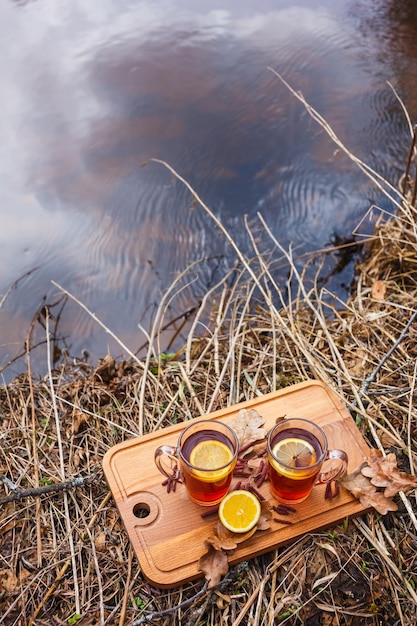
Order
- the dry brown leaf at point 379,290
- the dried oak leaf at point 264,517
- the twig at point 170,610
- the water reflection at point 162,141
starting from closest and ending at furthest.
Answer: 1. the twig at point 170,610
2. the dried oak leaf at point 264,517
3. the dry brown leaf at point 379,290
4. the water reflection at point 162,141

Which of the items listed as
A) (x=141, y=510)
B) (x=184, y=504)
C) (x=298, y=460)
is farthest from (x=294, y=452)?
(x=141, y=510)

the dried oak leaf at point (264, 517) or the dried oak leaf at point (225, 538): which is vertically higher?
the dried oak leaf at point (225, 538)

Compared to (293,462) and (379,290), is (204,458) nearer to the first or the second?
(293,462)

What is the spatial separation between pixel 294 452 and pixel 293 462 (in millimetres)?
48

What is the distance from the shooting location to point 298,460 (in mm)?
2086

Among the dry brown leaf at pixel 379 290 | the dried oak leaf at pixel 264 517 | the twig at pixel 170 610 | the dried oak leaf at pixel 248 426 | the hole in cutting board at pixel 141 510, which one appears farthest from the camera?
the dry brown leaf at pixel 379 290

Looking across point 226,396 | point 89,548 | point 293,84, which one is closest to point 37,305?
point 226,396

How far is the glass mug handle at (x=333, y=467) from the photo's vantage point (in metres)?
2.16

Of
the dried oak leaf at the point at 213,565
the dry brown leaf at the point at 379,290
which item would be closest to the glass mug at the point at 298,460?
the dried oak leaf at the point at 213,565

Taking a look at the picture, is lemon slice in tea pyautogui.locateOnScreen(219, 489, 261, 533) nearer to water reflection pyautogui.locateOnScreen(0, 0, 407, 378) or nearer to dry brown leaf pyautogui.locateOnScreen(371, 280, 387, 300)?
dry brown leaf pyautogui.locateOnScreen(371, 280, 387, 300)

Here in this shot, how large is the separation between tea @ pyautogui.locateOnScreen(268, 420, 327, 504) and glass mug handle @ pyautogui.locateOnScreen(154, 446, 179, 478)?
1.29 feet

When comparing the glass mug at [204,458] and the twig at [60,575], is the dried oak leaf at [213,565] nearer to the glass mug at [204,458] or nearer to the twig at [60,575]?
the glass mug at [204,458]

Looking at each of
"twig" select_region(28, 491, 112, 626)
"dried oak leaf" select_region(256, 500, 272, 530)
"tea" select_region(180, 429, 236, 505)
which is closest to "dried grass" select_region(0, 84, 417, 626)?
"twig" select_region(28, 491, 112, 626)

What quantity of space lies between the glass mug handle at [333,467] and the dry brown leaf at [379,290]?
1.46 metres
